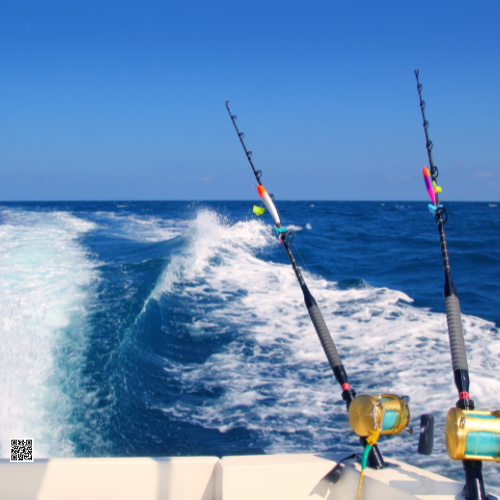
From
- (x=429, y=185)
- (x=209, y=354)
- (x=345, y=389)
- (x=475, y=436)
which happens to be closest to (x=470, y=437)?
(x=475, y=436)

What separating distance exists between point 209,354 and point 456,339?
3.78 meters

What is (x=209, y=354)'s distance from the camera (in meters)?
5.15

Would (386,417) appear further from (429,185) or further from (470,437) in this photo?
(429,185)

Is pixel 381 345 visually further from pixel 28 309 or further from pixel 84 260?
pixel 84 260

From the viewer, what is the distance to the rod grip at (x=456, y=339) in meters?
1.68

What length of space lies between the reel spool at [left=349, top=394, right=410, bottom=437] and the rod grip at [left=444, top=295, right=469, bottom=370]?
26 cm

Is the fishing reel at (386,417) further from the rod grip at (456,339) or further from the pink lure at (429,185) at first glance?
the pink lure at (429,185)

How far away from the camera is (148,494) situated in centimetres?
181

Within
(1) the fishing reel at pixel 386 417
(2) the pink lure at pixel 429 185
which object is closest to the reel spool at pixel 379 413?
(1) the fishing reel at pixel 386 417

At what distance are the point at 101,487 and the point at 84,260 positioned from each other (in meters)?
8.58

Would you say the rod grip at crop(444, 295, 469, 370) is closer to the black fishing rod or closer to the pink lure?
the black fishing rod

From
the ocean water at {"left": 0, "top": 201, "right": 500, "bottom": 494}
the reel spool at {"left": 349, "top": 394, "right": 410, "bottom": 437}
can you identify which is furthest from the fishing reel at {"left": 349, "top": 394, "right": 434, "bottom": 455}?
the ocean water at {"left": 0, "top": 201, "right": 500, "bottom": 494}

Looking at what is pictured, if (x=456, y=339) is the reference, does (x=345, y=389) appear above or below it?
below

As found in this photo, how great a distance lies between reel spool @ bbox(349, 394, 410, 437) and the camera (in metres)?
1.61
